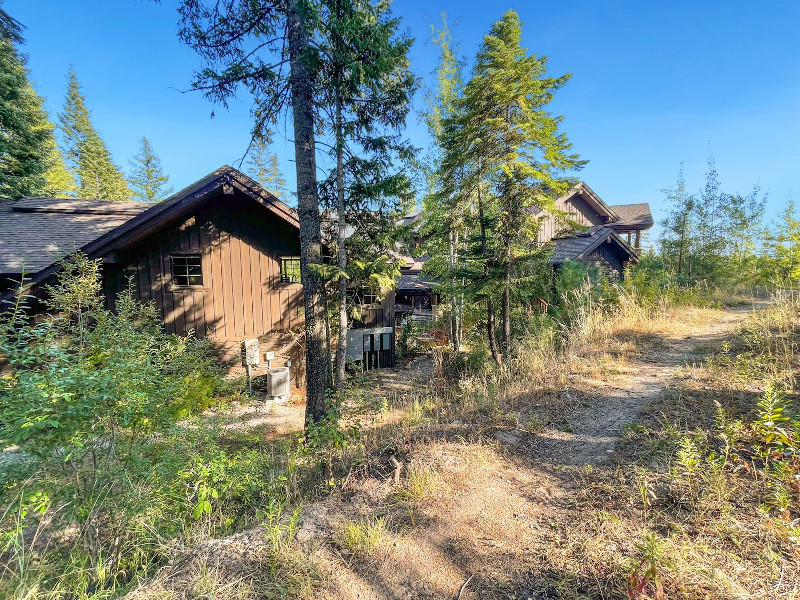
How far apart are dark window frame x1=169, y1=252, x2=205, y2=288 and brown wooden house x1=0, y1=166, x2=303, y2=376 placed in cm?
3

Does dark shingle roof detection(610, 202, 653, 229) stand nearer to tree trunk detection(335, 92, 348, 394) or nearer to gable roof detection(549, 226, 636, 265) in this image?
gable roof detection(549, 226, 636, 265)

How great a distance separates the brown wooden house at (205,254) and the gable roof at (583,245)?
11.4 metres

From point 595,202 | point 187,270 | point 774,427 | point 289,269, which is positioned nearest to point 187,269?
point 187,270

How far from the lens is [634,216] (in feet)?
80.7

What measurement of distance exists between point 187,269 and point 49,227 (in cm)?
469

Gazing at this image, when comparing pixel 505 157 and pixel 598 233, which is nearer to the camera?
pixel 505 157

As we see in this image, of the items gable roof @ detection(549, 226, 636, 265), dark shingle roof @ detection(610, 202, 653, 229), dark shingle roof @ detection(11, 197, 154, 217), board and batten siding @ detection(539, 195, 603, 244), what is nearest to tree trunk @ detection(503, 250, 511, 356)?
gable roof @ detection(549, 226, 636, 265)

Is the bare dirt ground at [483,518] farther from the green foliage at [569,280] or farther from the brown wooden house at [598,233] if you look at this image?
the brown wooden house at [598,233]

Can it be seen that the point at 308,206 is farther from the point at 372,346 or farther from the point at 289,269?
the point at 372,346

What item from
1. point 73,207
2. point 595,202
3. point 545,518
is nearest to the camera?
point 545,518

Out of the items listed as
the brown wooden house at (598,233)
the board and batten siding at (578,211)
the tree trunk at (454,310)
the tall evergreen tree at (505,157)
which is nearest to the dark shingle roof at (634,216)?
the brown wooden house at (598,233)

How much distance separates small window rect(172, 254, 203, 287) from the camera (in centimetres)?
927

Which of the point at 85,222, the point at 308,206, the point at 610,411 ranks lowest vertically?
the point at 610,411

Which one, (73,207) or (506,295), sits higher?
(73,207)
